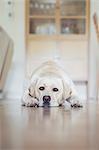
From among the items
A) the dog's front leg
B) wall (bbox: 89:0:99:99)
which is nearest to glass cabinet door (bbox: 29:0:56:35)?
wall (bbox: 89:0:99:99)

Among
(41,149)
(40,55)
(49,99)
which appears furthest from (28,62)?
(41,149)

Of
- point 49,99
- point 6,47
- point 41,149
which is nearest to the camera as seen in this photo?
point 41,149

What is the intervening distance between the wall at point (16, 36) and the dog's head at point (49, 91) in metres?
3.15

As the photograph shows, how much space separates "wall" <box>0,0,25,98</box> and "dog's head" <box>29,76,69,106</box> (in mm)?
3150

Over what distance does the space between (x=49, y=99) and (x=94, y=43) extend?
3407 millimetres

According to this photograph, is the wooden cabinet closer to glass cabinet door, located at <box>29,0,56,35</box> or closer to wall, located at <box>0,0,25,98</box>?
glass cabinet door, located at <box>29,0,56,35</box>

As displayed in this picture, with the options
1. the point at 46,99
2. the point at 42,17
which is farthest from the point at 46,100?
the point at 42,17

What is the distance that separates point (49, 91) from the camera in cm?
274

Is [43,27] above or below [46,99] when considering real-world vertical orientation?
above

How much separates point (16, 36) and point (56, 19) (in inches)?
27.1

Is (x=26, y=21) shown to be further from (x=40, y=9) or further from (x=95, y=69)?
(x=95, y=69)

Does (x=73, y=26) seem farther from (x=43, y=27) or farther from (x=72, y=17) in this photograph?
(x=43, y=27)

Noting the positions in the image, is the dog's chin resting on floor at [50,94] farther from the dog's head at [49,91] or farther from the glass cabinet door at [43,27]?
the glass cabinet door at [43,27]

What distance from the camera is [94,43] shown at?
235 inches
